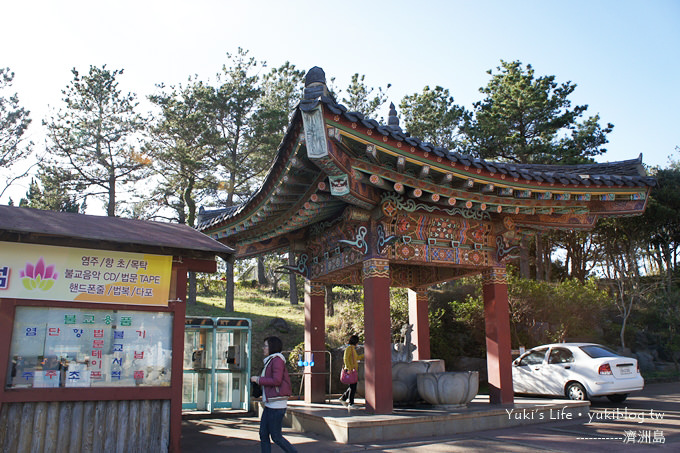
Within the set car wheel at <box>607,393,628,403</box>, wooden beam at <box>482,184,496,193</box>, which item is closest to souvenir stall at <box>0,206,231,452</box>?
wooden beam at <box>482,184,496,193</box>

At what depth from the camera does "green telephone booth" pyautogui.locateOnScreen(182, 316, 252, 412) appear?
492 inches

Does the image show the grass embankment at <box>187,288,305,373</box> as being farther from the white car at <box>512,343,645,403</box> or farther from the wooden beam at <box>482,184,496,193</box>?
the wooden beam at <box>482,184,496,193</box>

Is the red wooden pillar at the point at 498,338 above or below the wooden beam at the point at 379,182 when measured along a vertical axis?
below

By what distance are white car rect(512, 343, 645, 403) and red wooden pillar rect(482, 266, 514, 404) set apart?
2841mm

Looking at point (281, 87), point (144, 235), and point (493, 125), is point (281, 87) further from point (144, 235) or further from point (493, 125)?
point (144, 235)

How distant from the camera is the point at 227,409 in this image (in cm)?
1260

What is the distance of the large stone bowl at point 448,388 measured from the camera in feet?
29.0

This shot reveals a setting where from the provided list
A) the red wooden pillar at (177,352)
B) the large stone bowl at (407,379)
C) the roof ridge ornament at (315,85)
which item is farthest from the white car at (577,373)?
the red wooden pillar at (177,352)

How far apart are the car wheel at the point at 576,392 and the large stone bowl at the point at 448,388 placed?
155 inches

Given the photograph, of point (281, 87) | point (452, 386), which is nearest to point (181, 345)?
point (452, 386)

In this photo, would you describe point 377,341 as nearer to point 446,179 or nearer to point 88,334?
point 446,179

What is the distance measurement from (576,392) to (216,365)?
28.8 ft

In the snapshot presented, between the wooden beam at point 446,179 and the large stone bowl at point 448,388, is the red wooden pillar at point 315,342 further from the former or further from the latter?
the wooden beam at point 446,179

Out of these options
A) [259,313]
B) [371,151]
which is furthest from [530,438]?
[259,313]
